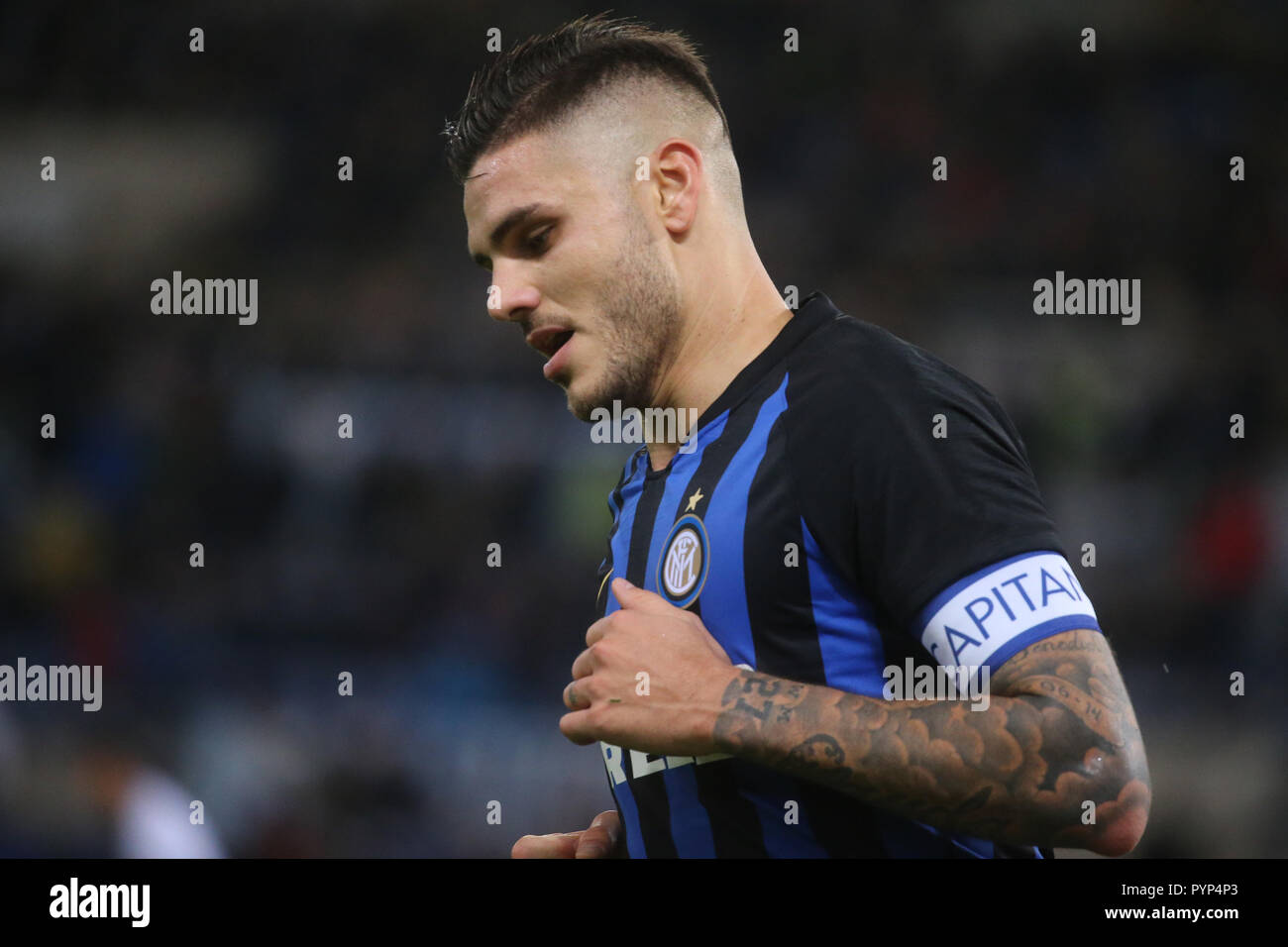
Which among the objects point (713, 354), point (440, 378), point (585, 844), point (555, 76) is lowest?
point (585, 844)

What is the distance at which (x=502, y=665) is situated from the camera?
23.7 ft

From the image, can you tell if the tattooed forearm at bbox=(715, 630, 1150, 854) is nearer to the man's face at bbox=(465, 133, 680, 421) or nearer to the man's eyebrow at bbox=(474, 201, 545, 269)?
the man's face at bbox=(465, 133, 680, 421)

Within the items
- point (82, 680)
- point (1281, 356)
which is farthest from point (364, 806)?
point (1281, 356)

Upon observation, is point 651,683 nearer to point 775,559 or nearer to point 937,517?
point 775,559

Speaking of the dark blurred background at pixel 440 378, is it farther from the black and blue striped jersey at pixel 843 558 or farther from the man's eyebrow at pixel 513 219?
the black and blue striped jersey at pixel 843 558

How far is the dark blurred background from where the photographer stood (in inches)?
261

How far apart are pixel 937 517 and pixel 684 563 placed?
47 centimetres

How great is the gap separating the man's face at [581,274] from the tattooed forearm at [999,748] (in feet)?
2.58

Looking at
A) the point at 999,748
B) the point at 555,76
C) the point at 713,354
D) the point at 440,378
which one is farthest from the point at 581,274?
the point at 440,378

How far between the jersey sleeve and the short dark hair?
0.93 metres

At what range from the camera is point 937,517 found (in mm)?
1775

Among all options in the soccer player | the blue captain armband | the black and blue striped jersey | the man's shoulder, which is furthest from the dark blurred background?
the blue captain armband

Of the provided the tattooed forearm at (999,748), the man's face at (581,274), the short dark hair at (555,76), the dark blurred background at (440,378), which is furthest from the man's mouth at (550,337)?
the dark blurred background at (440,378)

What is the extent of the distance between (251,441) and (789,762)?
21.0ft
